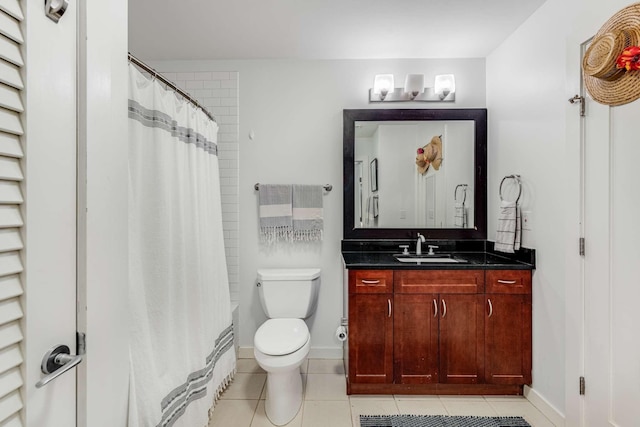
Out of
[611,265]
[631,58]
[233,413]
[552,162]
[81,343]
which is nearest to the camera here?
[81,343]

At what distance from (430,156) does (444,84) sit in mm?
577

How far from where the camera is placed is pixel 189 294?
1648 mm

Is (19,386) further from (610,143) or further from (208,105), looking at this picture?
(208,105)

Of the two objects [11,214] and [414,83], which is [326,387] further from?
[414,83]

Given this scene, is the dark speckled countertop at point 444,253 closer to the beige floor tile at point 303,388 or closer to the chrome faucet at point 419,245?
the chrome faucet at point 419,245

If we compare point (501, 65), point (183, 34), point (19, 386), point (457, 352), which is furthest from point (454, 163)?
point (19, 386)

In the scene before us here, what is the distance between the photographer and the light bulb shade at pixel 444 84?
2.49m

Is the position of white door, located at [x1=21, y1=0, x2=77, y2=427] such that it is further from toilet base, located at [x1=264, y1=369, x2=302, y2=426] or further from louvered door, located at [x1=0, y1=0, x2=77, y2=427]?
toilet base, located at [x1=264, y1=369, x2=302, y2=426]

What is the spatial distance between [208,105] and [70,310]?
87.6 inches

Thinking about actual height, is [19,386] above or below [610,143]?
below

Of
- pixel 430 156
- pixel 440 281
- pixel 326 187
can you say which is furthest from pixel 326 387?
pixel 430 156

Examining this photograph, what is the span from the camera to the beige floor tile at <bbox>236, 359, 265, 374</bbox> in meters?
2.38

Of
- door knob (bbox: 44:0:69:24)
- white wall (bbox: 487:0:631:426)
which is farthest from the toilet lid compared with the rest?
door knob (bbox: 44:0:69:24)

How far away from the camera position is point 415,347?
2.01m
